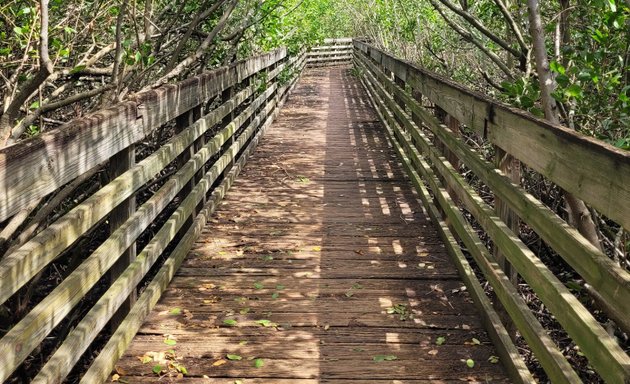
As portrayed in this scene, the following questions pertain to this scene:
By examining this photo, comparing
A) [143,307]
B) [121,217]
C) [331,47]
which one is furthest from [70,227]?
[331,47]

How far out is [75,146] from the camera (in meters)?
2.59

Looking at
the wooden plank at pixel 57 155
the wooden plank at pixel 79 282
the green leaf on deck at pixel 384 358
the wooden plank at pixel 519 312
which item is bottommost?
the green leaf on deck at pixel 384 358

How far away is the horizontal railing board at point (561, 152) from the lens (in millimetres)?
1929

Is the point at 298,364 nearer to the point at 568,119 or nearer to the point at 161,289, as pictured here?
the point at 161,289

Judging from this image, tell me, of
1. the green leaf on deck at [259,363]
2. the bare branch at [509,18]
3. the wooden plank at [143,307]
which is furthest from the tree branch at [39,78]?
the bare branch at [509,18]

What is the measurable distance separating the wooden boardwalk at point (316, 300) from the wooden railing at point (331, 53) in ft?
79.1

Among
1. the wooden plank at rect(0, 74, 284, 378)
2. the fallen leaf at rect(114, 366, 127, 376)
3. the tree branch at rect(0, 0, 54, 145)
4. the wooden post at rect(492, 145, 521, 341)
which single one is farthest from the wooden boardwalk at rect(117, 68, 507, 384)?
the tree branch at rect(0, 0, 54, 145)

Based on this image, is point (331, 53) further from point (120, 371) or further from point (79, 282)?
point (79, 282)

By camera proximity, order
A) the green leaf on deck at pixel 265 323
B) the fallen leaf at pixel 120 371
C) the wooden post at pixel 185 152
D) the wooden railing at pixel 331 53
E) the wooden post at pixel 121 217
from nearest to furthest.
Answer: the fallen leaf at pixel 120 371 → the wooden post at pixel 121 217 → the green leaf on deck at pixel 265 323 → the wooden post at pixel 185 152 → the wooden railing at pixel 331 53

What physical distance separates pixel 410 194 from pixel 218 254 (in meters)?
2.47

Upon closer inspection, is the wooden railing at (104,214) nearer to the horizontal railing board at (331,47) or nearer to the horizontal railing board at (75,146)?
the horizontal railing board at (75,146)

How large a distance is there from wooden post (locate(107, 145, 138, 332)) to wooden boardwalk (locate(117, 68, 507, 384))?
179 millimetres

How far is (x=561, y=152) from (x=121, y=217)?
2121mm

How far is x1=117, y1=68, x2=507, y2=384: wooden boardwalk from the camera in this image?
10.5 feet
